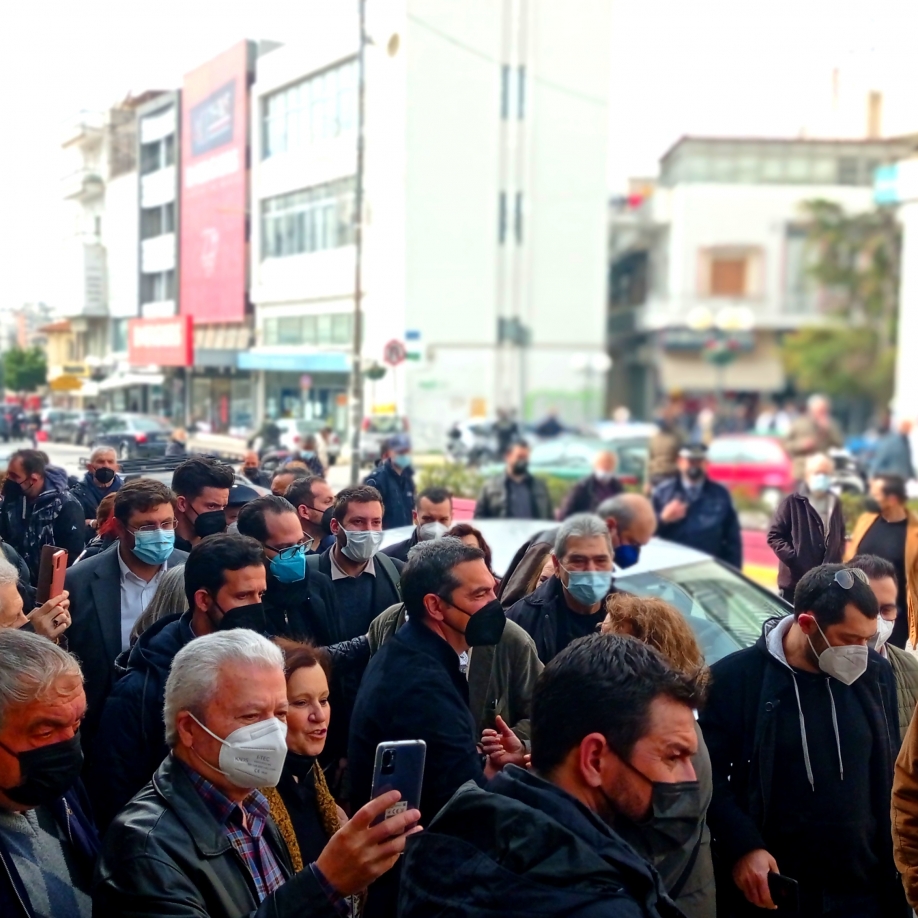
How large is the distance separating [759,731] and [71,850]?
2.02 meters

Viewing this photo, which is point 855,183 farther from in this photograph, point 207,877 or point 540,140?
point 207,877

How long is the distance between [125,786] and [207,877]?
0.82m

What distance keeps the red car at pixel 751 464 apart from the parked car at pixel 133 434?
14289mm

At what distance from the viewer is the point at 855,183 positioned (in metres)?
49.2

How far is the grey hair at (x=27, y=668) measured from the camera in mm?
2510

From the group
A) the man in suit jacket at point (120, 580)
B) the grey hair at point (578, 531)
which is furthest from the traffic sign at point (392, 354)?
the man in suit jacket at point (120, 580)

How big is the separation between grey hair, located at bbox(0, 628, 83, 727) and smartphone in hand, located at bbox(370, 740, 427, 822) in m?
0.77

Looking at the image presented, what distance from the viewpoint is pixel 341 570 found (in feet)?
15.9

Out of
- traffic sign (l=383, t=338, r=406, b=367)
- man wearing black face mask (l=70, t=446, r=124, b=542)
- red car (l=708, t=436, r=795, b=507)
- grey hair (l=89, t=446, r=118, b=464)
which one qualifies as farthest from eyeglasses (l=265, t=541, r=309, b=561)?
red car (l=708, t=436, r=795, b=507)

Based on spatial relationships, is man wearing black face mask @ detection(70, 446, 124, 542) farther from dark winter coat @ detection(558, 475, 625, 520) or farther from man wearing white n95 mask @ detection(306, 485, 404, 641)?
dark winter coat @ detection(558, 475, 625, 520)

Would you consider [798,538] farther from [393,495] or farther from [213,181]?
[213,181]

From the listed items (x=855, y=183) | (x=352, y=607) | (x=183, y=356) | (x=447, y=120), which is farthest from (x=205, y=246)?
(x=855, y=183)

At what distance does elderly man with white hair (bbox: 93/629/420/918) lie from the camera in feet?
7.27

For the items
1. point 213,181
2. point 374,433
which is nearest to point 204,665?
point 213,181
